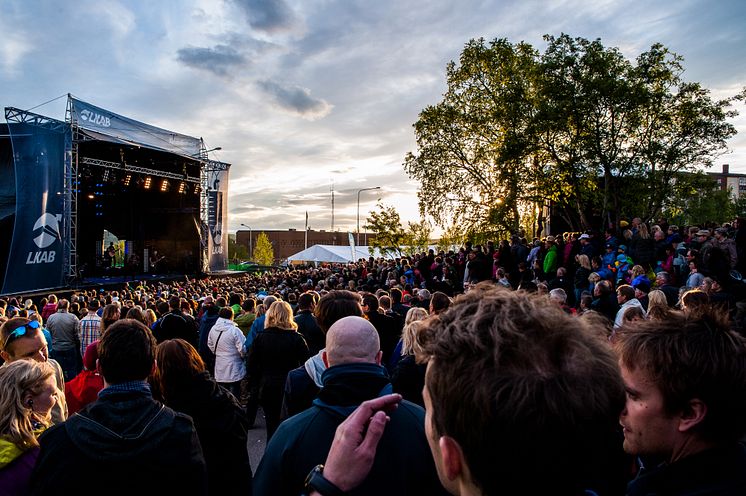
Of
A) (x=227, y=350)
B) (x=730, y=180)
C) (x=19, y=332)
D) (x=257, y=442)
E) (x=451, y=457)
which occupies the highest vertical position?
(x=730, y=180)

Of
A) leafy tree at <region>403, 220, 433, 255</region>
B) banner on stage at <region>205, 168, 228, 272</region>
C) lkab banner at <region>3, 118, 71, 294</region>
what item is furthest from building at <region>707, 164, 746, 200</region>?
lkab banner at <region>3, 118, 71, 294</region>

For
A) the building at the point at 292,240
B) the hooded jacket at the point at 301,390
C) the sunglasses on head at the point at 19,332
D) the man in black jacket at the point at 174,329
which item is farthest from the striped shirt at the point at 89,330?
the building at the point at 292,240

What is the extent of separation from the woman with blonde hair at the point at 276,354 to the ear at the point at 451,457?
4669mm

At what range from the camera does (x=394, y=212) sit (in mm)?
38500

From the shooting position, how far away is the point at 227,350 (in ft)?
21.4

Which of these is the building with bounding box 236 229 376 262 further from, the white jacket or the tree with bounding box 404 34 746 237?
the white jacket

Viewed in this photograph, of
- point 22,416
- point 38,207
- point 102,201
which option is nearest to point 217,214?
point 102,201

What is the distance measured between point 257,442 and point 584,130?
16.7 m

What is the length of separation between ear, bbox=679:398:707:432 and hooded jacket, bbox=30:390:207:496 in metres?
2.11

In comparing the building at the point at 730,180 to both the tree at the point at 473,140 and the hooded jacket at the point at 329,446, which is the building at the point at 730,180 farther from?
the hooded jacket at the point at 329,446

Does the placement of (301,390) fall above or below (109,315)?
below

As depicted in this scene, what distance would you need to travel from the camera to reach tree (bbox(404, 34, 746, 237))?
57.7ft

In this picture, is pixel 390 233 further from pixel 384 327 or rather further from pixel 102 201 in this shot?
pixel 384 327

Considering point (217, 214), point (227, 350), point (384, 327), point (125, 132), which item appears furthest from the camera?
point (217, 214)
